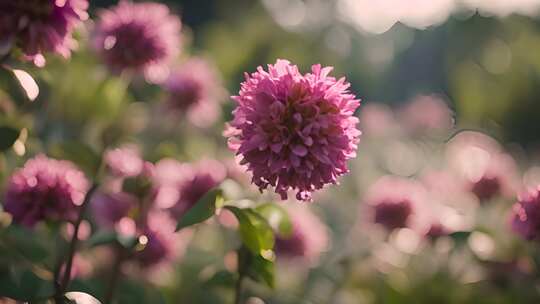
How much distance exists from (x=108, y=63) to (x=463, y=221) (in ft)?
2.94

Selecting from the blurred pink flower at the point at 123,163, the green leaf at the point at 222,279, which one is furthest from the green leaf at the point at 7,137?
the green leaf at the point at 222,279

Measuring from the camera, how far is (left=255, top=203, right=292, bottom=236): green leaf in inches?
37.3

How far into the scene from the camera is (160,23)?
1.32 meters

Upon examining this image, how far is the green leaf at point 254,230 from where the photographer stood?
89cm

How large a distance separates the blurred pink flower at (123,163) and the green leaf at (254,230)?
1.11 ft

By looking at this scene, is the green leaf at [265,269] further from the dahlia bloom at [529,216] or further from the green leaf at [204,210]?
the dahlia bloom at [529,216]

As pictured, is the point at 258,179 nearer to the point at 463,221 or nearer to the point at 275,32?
the point at 463,221

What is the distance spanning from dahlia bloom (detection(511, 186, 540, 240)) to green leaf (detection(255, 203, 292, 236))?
16.8 inches

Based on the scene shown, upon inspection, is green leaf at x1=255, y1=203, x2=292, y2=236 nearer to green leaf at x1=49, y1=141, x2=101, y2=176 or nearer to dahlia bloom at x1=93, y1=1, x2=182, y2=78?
green leaf at x1=49, y1=141, x2=101, y2=176

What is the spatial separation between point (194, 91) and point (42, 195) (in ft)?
2.18

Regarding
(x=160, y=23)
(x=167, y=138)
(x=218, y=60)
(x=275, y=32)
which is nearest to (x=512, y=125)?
(x=275, y=32)

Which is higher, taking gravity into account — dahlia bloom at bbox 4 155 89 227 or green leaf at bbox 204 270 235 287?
dahlia bloom at bbox 4 155 89 227

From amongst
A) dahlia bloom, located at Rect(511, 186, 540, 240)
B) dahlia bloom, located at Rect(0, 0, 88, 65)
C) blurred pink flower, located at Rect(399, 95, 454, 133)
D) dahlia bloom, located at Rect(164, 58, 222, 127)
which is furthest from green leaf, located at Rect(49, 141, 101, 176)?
blurred pink flower, located at Rect(399, 95, 454, 133)

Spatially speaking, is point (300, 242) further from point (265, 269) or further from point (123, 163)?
point (265, 269)
